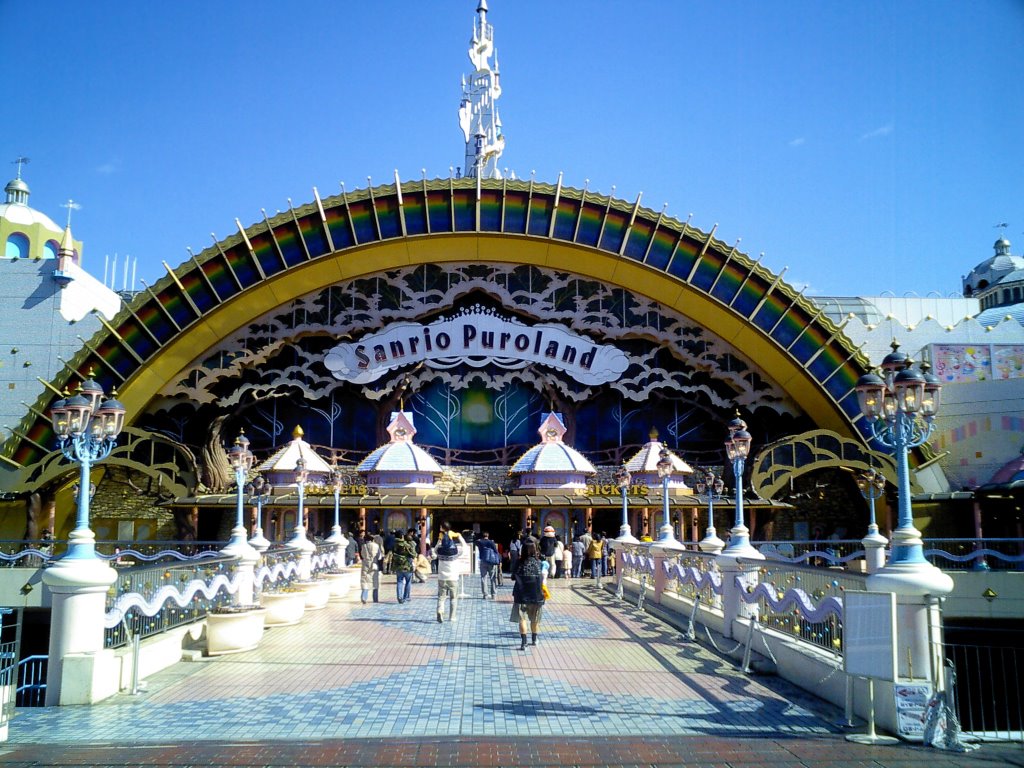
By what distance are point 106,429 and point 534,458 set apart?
24.6 m

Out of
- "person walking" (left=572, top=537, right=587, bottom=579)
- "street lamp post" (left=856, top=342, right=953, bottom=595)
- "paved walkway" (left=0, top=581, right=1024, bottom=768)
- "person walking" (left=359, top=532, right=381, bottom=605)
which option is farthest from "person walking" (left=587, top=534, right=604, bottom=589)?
"street lamp post" (left=856, top=342, right=953, bottom=595)

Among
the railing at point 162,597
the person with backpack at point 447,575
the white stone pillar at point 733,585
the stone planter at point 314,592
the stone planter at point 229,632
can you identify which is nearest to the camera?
the railing at point 162,597

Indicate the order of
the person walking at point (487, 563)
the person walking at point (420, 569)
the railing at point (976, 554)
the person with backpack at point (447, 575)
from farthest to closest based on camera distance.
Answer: the person walking at point (420, 569)
the railing at point (976, 554)
the person walking at point (487, 563)
the person with backpack at point (447, 575)

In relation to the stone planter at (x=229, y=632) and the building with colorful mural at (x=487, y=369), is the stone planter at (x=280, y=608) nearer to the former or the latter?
the stone planter at (x=229, y=632)

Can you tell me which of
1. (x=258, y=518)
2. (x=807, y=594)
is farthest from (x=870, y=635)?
(x=258, y=518)

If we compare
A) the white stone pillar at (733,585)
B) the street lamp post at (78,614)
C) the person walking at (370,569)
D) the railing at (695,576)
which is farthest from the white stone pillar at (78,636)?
the person walking at (370,569)

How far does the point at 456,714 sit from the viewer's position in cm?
1045

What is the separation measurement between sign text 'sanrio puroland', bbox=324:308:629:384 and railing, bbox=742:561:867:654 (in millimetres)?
23953

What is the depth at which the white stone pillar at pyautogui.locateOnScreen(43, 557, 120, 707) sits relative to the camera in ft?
36.2

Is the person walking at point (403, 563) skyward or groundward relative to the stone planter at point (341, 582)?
skyward

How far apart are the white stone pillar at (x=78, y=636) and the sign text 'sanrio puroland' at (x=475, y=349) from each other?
2649cm

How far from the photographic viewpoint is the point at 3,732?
902cm

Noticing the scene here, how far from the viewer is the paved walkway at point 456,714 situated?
8680 millimetres

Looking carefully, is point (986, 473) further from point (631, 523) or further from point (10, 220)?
point (10, 220)
